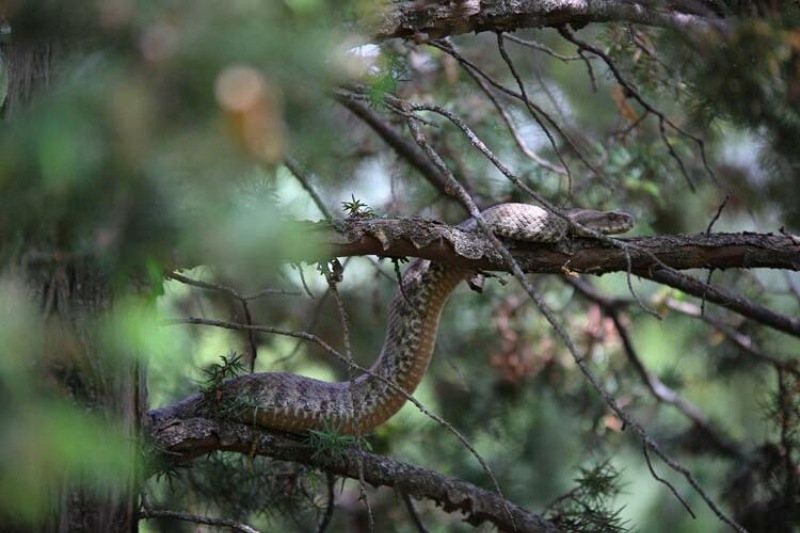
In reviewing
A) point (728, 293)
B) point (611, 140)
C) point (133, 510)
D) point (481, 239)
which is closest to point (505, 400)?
point (611, 140)

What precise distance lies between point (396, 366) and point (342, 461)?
99 cm

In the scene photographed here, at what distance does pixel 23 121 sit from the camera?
2.06m

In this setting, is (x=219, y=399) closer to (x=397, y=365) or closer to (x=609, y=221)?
(x=397, y=365)

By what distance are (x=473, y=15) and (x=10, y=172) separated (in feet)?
7.86

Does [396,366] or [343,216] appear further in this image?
[343,216]

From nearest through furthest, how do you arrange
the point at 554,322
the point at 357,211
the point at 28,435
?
the point at 28,435 → the point at 554,322 → the point at 357,211

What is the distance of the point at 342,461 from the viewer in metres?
4.11

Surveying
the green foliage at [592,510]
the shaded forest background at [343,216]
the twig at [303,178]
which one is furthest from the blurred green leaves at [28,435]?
the green foliage at [592,510]

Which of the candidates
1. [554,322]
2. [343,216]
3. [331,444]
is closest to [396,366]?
[343,216]

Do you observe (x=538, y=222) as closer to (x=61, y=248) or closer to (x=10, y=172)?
(x=61, y=248)

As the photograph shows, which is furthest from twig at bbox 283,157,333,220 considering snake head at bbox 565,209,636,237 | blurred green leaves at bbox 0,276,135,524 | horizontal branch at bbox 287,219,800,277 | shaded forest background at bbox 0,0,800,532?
blurred green leaves at bbox 0,276,135,524

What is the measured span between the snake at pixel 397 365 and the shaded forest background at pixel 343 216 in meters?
0.18

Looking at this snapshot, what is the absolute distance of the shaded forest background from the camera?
2.00 m

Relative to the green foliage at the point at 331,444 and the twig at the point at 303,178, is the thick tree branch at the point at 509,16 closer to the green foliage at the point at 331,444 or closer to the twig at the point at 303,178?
the twig at the point at 303,178
